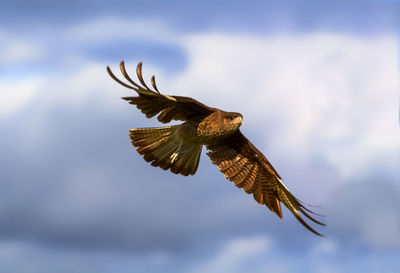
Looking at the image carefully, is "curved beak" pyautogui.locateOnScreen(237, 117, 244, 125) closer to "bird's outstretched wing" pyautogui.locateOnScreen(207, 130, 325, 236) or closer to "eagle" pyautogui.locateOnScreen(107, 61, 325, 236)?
"eagle" pyautogui.locateOnScreen(107, 61, 325, 236)

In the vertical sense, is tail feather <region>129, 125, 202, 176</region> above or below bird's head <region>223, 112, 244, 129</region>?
below

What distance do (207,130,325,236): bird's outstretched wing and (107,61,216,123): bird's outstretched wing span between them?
1.30 m

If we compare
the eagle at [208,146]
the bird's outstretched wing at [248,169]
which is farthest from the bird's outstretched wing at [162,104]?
the bird's outstretched wing at [248,169]

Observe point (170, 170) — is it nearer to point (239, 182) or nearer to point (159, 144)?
point (159, 144)

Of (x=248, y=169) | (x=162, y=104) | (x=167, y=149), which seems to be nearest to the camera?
(x=162, y=104)

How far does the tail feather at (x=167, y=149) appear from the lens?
1294 centimetres

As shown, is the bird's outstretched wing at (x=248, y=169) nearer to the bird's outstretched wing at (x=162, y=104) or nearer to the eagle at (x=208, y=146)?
the eagle at (x=208, y=146)

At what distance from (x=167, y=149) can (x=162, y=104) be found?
1.57m

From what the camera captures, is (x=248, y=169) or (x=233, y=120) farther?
(x=248, y=169)

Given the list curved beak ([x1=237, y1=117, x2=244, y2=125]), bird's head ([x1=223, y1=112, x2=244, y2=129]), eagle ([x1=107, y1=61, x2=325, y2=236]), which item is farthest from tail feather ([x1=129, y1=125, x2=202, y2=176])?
curved beak ([x1=237, y1=117, x2=244, y2=125])

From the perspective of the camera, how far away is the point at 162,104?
1188 cm

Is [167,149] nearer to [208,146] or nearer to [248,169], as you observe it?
[208,146]

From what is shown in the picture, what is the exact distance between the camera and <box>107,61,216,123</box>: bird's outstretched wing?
10852mm

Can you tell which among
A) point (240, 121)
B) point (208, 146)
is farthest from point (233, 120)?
point (208, 146)
